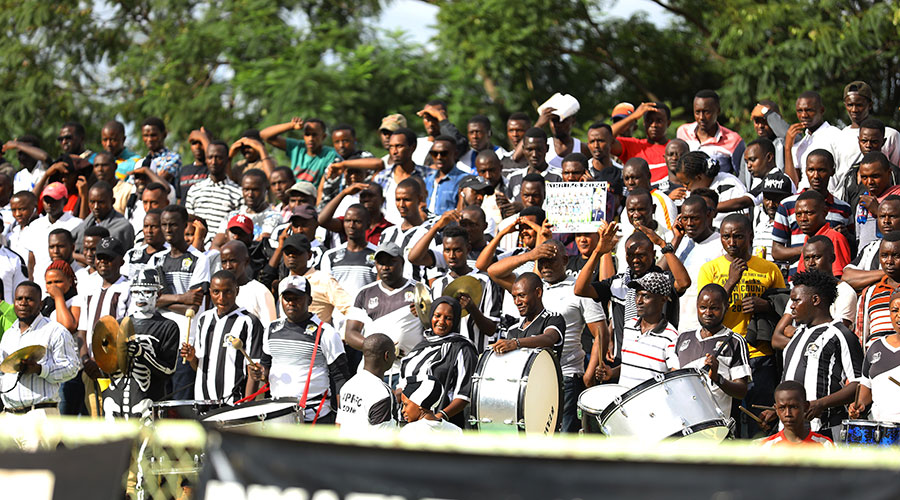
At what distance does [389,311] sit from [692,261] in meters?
2.45

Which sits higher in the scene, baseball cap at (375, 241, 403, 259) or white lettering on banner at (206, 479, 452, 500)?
baseball cap at (375, 241, 403, 259)

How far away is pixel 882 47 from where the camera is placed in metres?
17.5

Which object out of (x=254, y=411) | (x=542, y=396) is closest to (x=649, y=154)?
(x=542, y=396)

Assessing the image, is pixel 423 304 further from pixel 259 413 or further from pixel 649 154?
pixel 649 154

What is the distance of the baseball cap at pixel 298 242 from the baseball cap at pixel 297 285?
454mm

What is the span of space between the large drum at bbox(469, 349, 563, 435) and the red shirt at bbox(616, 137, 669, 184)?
3903 millimetres

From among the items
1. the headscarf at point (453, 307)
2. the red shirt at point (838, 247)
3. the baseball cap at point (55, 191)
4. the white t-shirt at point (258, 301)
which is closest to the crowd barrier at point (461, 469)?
the headscarf at point (453, 307)

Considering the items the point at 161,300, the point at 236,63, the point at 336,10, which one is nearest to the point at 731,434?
the point at 161,300

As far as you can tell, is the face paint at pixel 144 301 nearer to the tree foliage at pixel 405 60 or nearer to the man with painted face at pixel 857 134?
the man with painted face at pixel 857 134

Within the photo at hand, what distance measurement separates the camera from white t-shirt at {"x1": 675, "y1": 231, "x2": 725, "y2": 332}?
374 inches

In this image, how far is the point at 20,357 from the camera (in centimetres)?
943

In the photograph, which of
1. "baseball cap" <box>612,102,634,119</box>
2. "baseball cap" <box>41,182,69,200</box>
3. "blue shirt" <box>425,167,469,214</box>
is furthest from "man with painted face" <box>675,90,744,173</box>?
"baseball cap" <box>41,182,69,200</box>

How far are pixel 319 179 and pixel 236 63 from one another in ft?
27.7

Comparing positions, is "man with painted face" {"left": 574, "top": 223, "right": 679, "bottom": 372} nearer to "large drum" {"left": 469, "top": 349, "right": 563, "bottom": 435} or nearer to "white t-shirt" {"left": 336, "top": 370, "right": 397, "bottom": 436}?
"large drum" {"left": 469, "top": 349, "right": 563, "bottom": 435}
